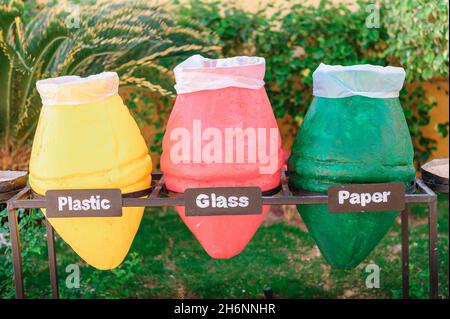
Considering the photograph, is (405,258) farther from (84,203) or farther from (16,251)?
(16,251)

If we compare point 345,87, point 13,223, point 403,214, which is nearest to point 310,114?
point 345,87

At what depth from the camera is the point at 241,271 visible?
346cm

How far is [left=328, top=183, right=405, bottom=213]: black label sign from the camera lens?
5.49 feet

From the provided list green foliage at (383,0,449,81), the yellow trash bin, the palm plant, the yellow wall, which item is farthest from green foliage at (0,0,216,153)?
the yellow wall

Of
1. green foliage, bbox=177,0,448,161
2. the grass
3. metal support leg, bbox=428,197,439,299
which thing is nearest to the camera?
metal support leg, bbox=428,197,439,299

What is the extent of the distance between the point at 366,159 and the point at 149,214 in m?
2.90

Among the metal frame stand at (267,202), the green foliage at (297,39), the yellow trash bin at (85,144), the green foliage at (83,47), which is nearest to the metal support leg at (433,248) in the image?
the metal frame stand at (267,202)

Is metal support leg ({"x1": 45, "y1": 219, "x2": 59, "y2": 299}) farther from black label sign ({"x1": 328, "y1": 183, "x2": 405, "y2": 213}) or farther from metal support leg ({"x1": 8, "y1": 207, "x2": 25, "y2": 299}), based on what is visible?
black label sign ({"x1": 328, "y1": 183, "x2": 405, "y2": 213})

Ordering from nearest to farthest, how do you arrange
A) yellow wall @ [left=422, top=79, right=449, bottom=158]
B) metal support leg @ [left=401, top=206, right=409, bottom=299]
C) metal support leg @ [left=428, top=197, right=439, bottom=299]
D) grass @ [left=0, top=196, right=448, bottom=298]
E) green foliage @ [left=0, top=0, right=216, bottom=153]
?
metal support leg @ [left=428, top=197, right=439, bottom=299], metal support leg @ [left=401, top=206, right=409, bottom=299], green foliage @ [left=0, top=0, right=216, bottom=153], grass @ [left=0, top=196, right=448, bottom=298], yellow wall @ [left=422, top=79, right=449, bottom=158]

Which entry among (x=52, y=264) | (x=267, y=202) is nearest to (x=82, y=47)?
(x=52, y=264)

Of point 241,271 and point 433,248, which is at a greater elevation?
point 433,248

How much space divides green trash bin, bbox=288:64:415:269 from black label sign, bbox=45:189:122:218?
58 cm

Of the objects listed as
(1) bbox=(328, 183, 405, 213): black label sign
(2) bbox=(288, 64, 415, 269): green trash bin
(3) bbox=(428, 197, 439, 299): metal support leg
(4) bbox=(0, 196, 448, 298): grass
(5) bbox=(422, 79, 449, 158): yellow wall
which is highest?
(2) bbox=(288, 64, 415, 269): green trash bin

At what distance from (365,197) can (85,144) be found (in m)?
0.82
